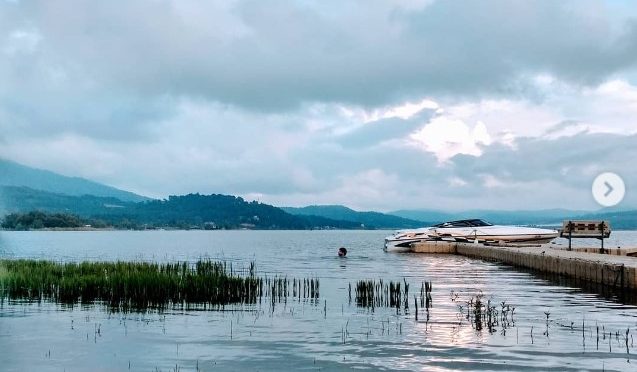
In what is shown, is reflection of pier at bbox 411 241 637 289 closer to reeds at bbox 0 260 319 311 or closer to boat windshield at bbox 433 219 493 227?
boat windshield at bbox 433 219 493 227

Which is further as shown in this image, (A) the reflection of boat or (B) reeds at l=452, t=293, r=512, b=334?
(A) the reflection of boat

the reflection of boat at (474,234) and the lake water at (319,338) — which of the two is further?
the reflection of boat at (474,234)

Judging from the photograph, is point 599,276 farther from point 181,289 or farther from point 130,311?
point 130,311

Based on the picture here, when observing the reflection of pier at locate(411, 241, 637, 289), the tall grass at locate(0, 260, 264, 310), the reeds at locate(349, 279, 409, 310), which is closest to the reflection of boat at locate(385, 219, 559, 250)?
the reflection of pier at locate(411, 241, 637, 289)

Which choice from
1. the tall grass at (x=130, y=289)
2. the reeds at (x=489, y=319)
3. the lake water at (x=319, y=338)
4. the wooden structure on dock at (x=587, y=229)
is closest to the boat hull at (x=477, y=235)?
the wooden structure on dock at (x=587, y=229)

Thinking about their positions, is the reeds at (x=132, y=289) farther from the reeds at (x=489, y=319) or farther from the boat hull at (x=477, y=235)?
the boat hull at (x=477, y=235)

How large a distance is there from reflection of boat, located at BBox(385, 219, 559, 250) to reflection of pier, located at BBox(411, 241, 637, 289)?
796 centimetres

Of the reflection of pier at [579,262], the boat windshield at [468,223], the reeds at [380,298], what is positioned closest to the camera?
the reeds at [380,298]

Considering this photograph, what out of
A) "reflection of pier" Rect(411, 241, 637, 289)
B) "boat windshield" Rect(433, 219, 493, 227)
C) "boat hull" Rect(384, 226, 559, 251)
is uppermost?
"boat windshield" Rect(433, 219, 493, 227)

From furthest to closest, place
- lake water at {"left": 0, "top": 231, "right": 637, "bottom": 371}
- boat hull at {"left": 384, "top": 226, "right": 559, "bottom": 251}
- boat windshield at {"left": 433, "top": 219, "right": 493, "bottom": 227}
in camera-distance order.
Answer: boat windshield at {"left": 433, "top": 219, "right": 493, "bottom": 227}
boat hull at {"left": 384, "top": 226, "right": 559, "bottom": 251}
lake water at {"left": 0, "top": 231, "right": 637, "bottom": 371}

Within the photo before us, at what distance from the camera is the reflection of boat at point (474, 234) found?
268ft

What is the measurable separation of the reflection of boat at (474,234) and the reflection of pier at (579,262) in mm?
7957

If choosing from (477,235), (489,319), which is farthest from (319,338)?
(477,235)

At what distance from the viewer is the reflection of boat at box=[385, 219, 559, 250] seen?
8169 centimetres
